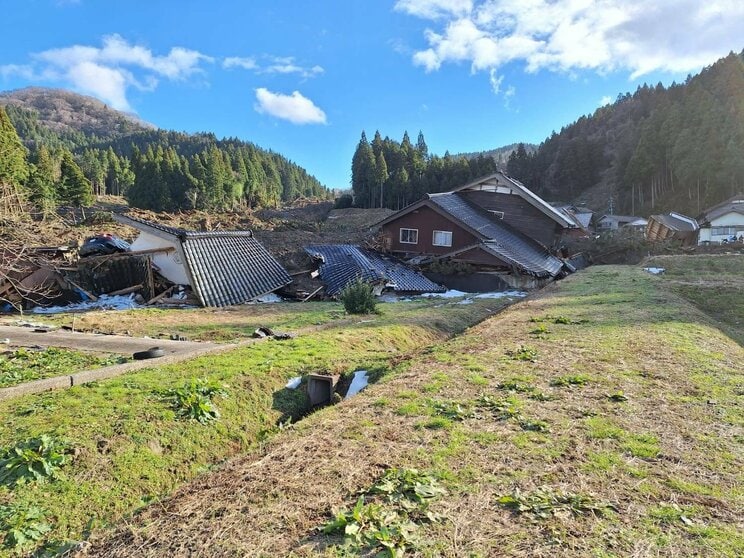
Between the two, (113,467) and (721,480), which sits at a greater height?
(721,480)

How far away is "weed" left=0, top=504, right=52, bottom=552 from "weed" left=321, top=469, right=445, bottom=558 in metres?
2.52

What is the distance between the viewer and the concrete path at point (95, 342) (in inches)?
327

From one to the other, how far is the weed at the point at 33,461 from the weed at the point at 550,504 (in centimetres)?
414

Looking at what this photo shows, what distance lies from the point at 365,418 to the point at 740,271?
20.6m

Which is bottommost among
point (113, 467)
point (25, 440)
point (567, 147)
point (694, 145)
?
point (113, 467)

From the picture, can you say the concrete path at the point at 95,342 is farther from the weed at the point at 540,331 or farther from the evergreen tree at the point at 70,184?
the evergreen tree at the point at 70,184

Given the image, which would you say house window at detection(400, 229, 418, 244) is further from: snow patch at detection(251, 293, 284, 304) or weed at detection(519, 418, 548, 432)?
weed at detection(519, 418, 548, 432)

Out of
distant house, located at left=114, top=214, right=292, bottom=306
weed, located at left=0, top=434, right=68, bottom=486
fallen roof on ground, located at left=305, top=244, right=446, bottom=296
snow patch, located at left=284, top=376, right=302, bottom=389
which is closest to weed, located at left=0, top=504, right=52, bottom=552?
weed, located at left=0, top=434, right=68, bottom=486

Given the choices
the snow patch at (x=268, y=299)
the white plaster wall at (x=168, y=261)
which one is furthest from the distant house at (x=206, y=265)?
the snow patch at (x=268, y=299)

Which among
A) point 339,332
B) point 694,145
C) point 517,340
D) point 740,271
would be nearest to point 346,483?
point 517,340

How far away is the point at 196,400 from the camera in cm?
Result: 573

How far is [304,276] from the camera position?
1958 centimetres

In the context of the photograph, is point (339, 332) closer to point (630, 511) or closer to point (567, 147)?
point (630, 511)

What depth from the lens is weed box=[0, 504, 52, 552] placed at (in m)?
3.45
